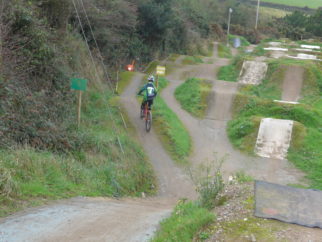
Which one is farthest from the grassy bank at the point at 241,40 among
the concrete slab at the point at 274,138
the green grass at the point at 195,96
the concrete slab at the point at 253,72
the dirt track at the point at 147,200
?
the concrete slab at the point at 274,138

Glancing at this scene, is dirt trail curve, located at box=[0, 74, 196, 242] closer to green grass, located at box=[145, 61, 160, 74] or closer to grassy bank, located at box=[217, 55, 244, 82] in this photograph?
grassy bank, located at box=[217, 55, 244, 82]

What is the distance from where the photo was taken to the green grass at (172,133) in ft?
42.6

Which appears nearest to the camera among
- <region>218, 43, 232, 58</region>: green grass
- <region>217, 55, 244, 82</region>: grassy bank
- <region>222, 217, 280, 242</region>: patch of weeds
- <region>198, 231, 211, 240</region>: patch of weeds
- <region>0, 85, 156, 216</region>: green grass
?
<region>222, 217, 280, 242</region>: patch of weeds

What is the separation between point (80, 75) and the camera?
50.5 feet

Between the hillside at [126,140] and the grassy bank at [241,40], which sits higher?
the grassy bank at [241,40]

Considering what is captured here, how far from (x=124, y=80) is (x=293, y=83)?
958cm

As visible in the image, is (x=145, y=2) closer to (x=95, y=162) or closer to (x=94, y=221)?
(x=95, y=162)

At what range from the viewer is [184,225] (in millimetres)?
5332

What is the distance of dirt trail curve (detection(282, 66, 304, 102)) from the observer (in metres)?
21.2

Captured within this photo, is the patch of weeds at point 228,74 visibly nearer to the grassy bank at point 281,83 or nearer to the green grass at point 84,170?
the grassy bank at point 281,83

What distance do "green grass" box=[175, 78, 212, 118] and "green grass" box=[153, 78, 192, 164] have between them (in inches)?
70.5

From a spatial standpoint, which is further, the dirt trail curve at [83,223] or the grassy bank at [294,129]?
the grassy bank at [294,129]

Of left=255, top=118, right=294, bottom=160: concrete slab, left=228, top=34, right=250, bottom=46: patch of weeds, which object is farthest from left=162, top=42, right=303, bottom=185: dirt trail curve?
left=228, top=34, right=250, bottom=46: patch of weeds

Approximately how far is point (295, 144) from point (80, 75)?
838 cm
